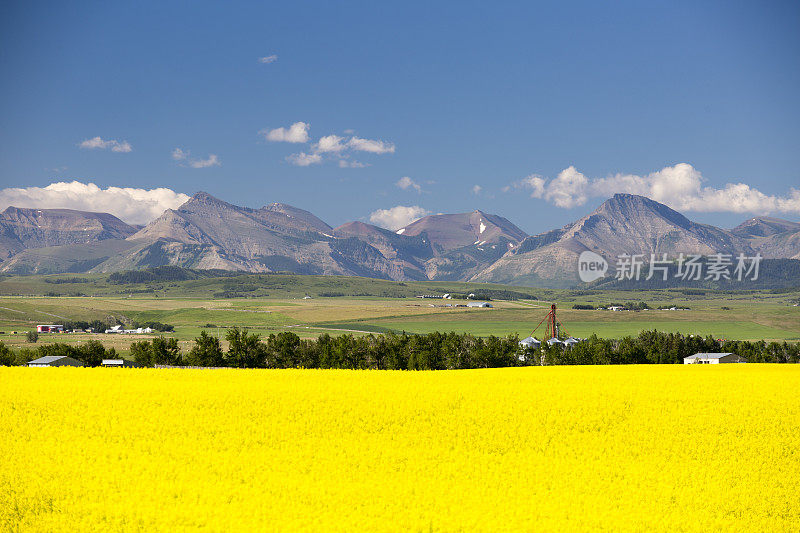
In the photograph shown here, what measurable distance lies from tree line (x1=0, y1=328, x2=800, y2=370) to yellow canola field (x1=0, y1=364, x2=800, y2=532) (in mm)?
72019

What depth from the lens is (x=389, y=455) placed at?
97.5ft

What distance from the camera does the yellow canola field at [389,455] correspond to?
23781 mm

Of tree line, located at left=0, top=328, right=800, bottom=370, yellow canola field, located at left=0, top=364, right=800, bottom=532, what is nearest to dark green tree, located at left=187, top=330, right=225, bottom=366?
tree line, located at left=0, top=328, right=800, bottom=370

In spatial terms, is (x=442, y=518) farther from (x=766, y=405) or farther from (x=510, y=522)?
(x=766, y=405)

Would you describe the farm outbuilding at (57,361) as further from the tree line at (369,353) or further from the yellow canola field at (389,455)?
the yellow canola field at (389,455)

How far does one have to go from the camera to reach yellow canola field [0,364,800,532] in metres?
23.8

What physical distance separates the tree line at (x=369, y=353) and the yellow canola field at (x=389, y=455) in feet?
236

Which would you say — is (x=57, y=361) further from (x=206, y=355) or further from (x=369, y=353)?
(x=369, y=353)

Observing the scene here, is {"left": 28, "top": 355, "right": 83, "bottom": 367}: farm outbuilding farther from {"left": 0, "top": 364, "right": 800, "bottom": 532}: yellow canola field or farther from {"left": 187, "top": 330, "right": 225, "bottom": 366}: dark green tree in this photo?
{"left": 0, "top": 364, "right": 800, "bottom": 532}: yellow canola field

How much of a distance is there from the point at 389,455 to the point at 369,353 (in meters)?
92.2

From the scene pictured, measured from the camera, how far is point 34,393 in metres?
37.8

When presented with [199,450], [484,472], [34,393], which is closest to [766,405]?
[484,472]

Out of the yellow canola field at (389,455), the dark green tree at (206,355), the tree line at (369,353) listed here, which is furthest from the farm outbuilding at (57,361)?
the yellow canola field at (389,455)

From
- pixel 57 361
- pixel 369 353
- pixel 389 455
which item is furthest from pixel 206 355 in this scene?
pixel 389 455
